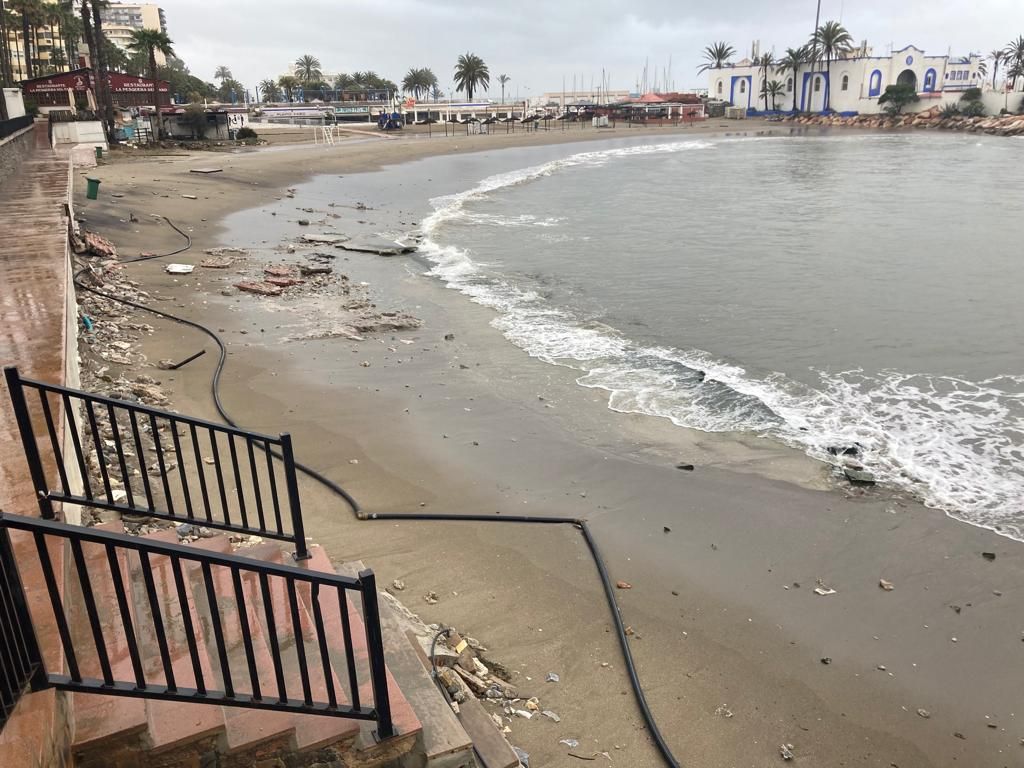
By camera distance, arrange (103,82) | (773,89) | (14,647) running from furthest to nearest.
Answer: (773,89) → (103,82) → (14,647)

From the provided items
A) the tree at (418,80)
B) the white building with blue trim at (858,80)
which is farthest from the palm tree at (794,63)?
the tree at (418,80)

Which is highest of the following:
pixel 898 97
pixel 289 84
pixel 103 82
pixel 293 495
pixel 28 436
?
pixel 289 84

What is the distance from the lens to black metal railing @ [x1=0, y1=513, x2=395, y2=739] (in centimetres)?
289

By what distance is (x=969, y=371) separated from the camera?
12.6m

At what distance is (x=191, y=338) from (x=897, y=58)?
409 ft

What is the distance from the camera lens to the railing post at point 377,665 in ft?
10.6

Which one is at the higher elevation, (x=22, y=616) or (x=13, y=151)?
(x=13, y=151)

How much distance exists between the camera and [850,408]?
1085 centimetres

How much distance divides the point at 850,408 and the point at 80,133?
44797mm

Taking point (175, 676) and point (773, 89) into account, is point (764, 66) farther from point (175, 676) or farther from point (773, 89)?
point (175, 676)

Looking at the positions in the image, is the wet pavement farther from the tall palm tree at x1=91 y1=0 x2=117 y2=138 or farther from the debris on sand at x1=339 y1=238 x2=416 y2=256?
the tall palm tree at x1=91 y1=0 x2=117 y2=138

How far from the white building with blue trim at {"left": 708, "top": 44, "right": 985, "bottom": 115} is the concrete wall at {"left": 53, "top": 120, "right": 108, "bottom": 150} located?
110 meters

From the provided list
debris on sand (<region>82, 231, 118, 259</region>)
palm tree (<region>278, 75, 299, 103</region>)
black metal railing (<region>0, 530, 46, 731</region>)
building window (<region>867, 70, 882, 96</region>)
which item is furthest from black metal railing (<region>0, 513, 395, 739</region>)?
palm tree (<region>278, 75, 299, 103</region>)

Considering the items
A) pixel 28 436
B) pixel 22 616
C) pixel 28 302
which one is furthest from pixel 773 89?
pixel 22 616
